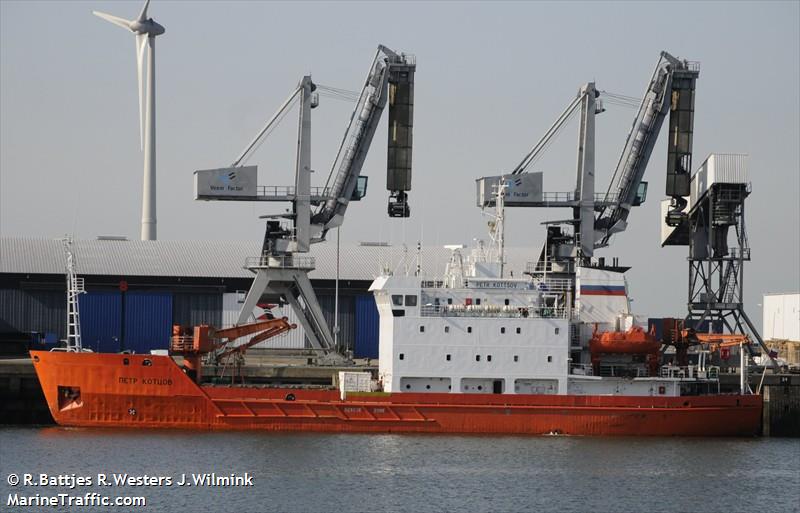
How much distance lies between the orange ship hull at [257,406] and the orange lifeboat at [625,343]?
1.79 metres

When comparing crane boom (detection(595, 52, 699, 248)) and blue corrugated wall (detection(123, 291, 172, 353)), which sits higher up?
crane boom (detection(595, 52, 699, 248))

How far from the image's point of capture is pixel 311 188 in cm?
5625

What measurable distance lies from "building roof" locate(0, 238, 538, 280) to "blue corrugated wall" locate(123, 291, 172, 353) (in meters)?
1.55

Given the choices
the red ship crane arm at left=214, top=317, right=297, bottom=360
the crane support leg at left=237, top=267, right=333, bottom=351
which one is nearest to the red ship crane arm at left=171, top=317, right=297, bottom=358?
the red ship crane arm at left=214, top=317, right=297, bottom=360

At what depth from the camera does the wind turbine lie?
228 ft

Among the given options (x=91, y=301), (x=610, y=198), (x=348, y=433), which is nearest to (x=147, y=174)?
(x=91, y=301)

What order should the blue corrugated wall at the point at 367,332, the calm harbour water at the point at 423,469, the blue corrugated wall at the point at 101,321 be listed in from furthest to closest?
the blue corrugated wall at the point at 367,332, the blue corrugated wall at the point at 101,321, the calm harbour water at the point at 423,469

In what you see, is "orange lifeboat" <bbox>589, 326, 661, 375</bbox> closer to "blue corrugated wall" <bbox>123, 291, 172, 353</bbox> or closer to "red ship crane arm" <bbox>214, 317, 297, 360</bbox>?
"red ship crane arm" <bbox>214, 317, 297, 360</bbox>

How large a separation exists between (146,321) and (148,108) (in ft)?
40.9

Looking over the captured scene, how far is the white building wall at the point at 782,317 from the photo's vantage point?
78750mm

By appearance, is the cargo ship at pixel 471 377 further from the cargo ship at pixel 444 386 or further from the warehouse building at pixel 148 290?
the warehouse building at pixel 148 290

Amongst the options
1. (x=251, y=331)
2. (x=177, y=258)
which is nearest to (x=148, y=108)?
(x=177, y=258)

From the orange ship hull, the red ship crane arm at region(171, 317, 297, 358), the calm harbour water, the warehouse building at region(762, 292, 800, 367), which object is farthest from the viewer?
the warehouse building at region(762, 292, 800, 367)

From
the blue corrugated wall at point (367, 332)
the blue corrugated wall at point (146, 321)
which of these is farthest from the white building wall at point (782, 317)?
the blue corrugated wall at point (146, 321)
